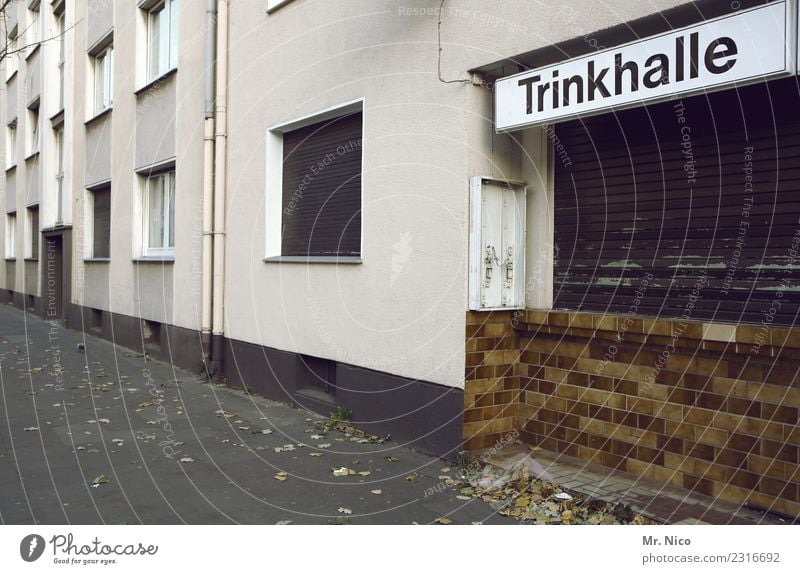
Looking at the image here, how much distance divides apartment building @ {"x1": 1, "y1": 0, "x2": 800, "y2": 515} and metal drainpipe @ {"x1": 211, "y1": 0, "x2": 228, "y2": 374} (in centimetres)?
4

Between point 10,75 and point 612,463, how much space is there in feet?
78.4

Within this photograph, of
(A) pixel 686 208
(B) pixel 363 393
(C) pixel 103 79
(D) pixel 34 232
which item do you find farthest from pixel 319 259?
(D) pixel 34 232

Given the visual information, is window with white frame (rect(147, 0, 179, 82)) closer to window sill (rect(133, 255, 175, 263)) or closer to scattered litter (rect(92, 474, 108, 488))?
window sill (rect(133, 255, 175, 263))

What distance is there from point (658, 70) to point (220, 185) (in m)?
6.47

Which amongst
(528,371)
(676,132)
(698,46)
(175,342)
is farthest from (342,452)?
(175,342)

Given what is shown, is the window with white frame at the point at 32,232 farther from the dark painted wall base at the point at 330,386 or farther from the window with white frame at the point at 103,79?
the dark painted wall base at the point at 330,386

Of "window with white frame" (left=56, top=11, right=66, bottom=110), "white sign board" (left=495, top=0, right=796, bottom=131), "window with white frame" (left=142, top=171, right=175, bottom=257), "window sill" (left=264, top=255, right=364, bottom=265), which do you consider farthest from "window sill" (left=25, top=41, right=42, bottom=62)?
"white sign board" (left=495, top=0, right=796, bottom=131)

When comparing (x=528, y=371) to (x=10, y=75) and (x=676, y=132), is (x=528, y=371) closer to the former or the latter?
(x=676, y=132)

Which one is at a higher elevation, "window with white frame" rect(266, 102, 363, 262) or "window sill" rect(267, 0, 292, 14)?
"window sill" rect(267, 0, 292, 14)

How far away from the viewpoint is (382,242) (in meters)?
6.48

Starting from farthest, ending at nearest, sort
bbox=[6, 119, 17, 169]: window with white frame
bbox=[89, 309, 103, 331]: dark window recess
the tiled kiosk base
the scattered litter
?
bbox=[6, 119, 17, 169]: window with white frame < bbox=[89, 309, 103, 331]: dark window recess < the scattered litter < the tiled kiosk base

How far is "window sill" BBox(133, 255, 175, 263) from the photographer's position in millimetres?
10966

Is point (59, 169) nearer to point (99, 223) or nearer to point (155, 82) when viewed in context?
point (99, 223)

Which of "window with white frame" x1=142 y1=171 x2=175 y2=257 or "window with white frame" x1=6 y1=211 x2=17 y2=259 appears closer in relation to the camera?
"window with white frame" x1=142 y1=171 x2=175 y2=257
